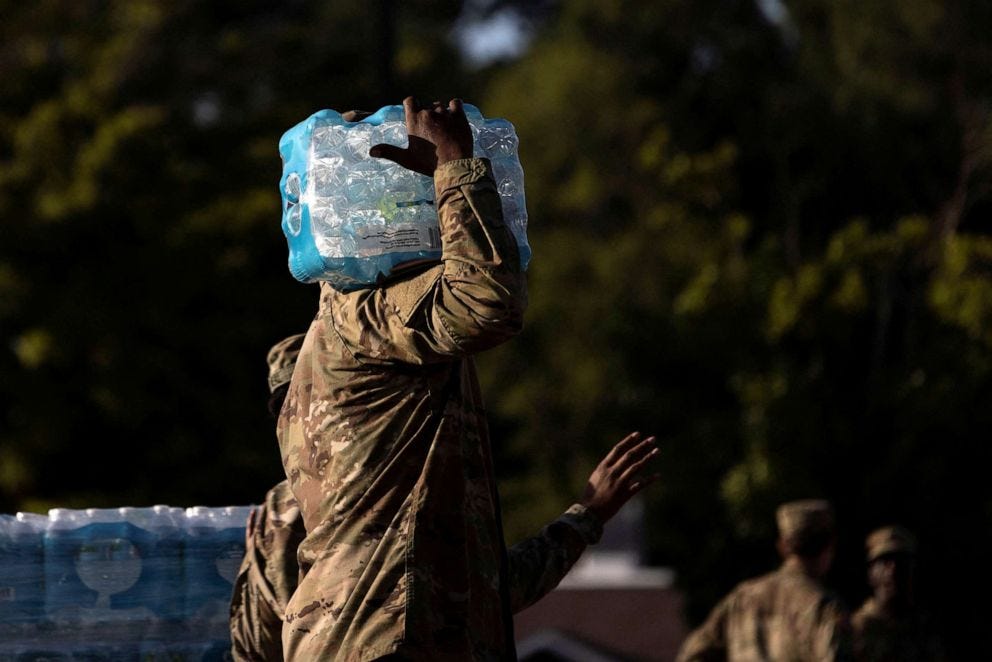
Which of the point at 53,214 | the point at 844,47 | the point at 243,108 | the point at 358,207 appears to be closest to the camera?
the point at 358,207

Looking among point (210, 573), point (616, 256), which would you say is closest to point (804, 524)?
point (210, 573)

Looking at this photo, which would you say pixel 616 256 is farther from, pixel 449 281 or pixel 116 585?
pixel 449 281

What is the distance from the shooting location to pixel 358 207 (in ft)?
13.1

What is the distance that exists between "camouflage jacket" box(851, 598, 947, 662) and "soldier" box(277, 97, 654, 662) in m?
5.12

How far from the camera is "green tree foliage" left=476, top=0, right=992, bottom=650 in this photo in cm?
1573

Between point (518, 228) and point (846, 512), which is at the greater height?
point (518, 228)

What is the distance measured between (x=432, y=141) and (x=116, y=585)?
5.25 feet

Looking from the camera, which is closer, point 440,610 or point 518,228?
point 440,610

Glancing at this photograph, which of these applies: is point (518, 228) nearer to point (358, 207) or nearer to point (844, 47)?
point (358, 207)

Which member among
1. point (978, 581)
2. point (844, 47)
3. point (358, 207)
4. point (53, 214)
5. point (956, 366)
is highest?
point (844, 47)

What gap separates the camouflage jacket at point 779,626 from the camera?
26.4 ft

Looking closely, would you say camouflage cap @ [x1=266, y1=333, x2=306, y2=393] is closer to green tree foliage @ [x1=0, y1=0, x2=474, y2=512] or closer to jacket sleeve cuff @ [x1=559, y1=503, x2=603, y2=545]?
jacket sleeve cuff @ [x1=559, y1=503, x2=603, y2=545]

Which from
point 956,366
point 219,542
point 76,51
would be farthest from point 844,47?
point 219,542

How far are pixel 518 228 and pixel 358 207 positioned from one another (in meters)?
0.38
